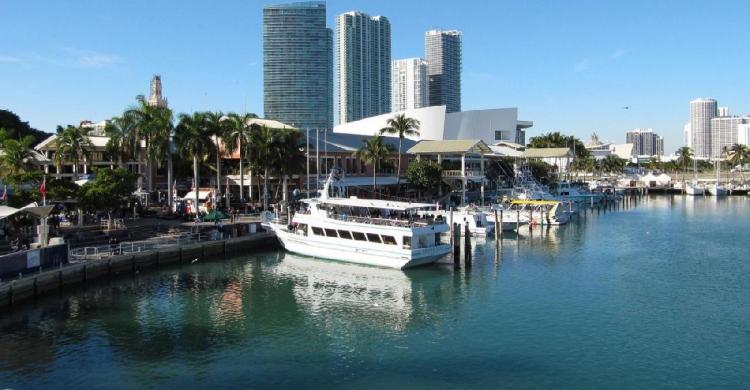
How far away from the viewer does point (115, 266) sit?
41.9 meters

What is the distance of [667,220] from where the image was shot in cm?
8319

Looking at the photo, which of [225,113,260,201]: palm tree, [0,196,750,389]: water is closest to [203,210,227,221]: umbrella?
[0,196,750,389]: water

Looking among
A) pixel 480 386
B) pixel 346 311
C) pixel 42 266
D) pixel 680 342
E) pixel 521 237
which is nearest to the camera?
pixel 480 386

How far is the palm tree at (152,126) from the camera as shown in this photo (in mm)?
62375

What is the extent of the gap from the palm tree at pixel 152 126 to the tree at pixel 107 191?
30.9ft

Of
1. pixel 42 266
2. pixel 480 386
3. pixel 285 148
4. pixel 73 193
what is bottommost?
pixel 480 386

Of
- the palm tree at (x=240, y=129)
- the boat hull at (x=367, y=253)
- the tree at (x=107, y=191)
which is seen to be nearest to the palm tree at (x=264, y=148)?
the palm tree at (x=240, y=129)

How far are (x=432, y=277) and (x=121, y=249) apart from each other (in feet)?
72.6

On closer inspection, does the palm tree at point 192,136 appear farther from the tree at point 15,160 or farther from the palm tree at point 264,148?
the tree at point 15,160

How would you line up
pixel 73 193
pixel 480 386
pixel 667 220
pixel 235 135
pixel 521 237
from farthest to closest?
pixel 667 220 → pixel 235 135 → pixel 521 237 → pixel 73 193 → pixel 480 386

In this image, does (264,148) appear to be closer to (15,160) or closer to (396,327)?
(15,160)

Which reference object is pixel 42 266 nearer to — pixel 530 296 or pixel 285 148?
pixel 530 296

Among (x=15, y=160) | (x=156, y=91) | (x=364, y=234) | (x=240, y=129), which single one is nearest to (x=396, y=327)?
(x=364, y=234)

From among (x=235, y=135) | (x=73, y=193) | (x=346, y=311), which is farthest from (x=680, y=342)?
(x=235, y=135)
